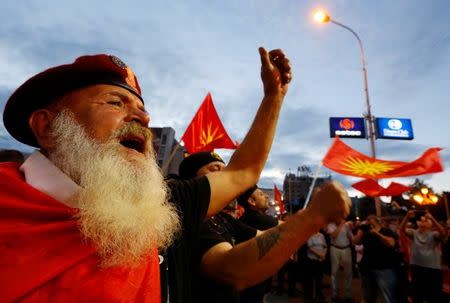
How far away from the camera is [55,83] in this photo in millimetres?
1520

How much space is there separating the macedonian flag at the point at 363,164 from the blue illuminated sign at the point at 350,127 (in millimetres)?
19107

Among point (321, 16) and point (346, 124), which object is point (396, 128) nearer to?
point (346, 124)

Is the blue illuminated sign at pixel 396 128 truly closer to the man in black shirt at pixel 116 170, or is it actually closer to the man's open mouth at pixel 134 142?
the man in black shirt at pixel 116 170

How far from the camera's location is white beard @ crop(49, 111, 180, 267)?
3.81 feet

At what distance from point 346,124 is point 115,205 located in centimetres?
2569

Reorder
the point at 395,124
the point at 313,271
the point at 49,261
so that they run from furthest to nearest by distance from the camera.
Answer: the point at 395,124 → the point at 313,271 → the point at 49,261

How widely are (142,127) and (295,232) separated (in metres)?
0.86

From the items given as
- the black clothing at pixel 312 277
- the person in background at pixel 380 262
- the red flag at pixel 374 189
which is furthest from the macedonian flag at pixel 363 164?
the black clothing at pixel 312 277

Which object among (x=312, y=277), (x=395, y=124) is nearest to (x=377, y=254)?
(x=312, y=277)

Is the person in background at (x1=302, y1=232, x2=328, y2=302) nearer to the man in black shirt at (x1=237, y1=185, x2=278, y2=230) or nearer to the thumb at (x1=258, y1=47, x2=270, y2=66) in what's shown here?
the man in black shirt at (x1=237, y1=185, x2=278, y2=230)

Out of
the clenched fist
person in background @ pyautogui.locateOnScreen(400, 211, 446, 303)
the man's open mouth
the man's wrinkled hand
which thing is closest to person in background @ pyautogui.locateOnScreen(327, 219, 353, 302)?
person in background @ pyautogui.locateOnScreen(400, 211, 446, 303)

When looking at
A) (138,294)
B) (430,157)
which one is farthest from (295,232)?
(430,157)

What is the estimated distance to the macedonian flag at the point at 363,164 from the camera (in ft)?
18.4

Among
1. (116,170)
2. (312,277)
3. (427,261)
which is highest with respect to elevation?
(116,170)
